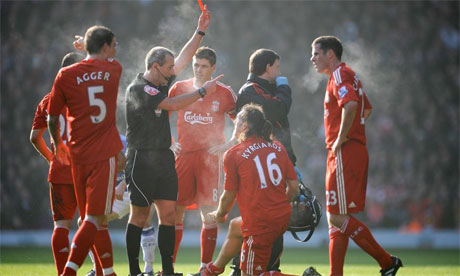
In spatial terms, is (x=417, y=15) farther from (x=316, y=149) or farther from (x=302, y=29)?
(x=316, y=149)

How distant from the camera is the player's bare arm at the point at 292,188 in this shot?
233 inches

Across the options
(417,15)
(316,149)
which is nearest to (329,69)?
(316,149)

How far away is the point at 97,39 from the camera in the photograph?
5684 millimetres

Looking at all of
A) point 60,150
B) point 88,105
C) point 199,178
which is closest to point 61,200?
point 60,150

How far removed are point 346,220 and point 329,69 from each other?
145 cm

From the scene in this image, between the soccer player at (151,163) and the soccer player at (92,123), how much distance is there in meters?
0.61

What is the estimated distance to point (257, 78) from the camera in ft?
23.0

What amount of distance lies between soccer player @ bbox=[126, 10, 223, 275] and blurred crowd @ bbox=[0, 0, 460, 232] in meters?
9.54

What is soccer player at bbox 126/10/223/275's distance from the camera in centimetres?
628

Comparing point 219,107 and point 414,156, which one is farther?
point 414,156

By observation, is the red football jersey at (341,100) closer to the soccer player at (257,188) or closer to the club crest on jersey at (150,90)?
the soccer player at (257,188)

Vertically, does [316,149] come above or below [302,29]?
below

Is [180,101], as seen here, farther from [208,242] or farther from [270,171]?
[208,242]

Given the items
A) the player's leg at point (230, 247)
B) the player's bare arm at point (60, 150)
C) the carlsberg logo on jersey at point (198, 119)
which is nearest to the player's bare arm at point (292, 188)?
the player's leg at point (230, 247)
